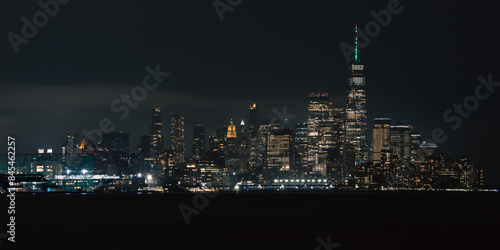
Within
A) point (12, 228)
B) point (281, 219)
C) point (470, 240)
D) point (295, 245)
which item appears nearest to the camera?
point (295, 245)

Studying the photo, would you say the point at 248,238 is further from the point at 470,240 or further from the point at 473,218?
A: the point at 473,218

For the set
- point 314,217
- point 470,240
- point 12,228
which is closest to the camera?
point 470,240

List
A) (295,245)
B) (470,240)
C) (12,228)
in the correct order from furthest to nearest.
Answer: (12,228)
(470,240)
(295,245)

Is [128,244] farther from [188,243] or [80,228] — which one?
[80,228]

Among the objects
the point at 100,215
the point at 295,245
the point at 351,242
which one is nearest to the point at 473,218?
the point at 351,242

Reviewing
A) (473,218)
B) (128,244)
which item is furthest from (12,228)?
(473,218)

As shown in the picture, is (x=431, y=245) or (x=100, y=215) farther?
(x=100, y=215)

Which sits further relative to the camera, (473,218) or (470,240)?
(473,218)

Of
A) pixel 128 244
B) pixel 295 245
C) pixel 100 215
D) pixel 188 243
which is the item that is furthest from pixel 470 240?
pixel 100 215

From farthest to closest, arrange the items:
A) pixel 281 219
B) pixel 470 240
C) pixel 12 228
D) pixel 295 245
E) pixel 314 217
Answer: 1. pixel 314 217
2. pixel 281 219
3. pixel 12 228
4. pixel 470 240
5. pixel 295 245
